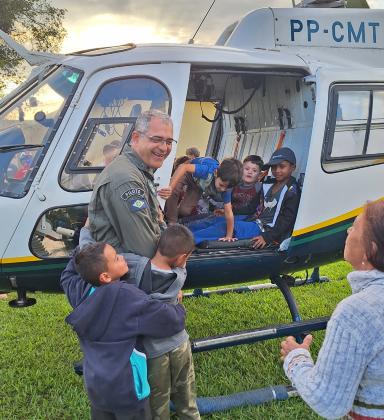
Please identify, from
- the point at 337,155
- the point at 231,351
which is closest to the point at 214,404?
the point at 231,351

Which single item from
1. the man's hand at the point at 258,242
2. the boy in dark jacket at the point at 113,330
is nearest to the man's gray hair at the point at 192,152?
the man's hand at the point at 258,242

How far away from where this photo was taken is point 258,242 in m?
3.51

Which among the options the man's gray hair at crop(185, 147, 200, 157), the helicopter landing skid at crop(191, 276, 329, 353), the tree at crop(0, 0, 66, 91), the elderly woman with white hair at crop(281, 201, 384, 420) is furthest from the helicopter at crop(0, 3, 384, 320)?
the tree at crop(0, 0, 66, 91)

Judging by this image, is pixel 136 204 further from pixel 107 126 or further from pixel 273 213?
pixel 273 213

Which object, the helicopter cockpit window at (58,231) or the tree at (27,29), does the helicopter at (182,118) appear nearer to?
the helicopter cockpit window at (58,231)

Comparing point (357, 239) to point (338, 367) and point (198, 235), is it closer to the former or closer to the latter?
point (338, 367)

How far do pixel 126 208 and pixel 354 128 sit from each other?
2225 mm

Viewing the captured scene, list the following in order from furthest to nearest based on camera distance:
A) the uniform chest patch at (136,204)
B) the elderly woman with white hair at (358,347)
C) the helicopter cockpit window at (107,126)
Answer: the helicopter cockpit window at (107,126) → the uniform chest patch at (136,204) → the elderly woman with white hair at (358,347)

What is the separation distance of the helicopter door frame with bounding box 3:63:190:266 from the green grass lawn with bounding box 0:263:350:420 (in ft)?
3.24

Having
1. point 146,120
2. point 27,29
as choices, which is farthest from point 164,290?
point 27,29

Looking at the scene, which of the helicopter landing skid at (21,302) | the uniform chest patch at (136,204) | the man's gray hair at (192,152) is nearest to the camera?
the uniform chest patch at (136,204)

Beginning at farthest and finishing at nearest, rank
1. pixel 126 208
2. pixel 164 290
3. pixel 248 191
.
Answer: pixel 248 191 → pixel 164 290 → pixel 126 208

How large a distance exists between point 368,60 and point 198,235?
214 centimetres

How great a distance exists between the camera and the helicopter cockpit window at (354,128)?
139 inches
